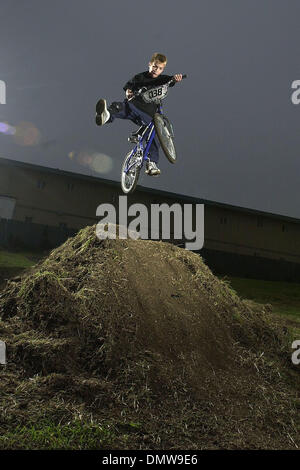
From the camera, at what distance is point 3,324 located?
23.5ft

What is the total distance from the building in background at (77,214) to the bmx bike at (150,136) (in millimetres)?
20156

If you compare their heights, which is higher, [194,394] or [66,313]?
[66,313]

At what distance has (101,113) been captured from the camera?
5961 mm

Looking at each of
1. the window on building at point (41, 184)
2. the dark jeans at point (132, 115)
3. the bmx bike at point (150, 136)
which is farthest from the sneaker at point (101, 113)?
the window on building at point (41, 184)

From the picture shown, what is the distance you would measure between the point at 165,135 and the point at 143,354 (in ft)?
11.6

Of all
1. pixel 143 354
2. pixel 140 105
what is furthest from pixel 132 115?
pixel 143 354

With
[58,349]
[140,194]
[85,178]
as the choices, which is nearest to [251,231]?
[140,194]

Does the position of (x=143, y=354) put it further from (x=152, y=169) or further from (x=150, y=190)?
(x=150, y=190)

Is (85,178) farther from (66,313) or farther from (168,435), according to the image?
(168,435)

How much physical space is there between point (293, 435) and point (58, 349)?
3.69m

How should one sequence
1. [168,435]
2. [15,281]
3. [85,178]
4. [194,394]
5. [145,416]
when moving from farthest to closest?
[85,178], [15,281], [194,394], [145,416], [168,435]

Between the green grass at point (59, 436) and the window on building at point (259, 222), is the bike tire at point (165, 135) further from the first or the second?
the window on building at point (259, 222)

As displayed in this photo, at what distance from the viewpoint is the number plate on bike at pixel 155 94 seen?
19.1ft

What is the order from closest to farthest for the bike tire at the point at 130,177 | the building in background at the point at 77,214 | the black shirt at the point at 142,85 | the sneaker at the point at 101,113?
1. the black shirt at the point at 142,85
2. the sneaker at the point at 101,113
3. the bike tire at the point at 130,177
4. the building in background at the point at 77,214
